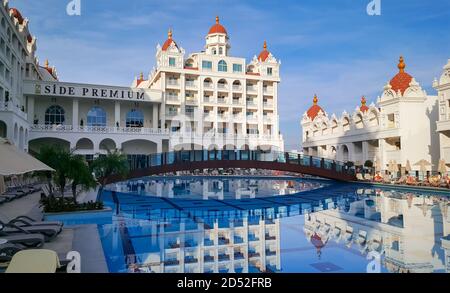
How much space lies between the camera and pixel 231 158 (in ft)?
84.6

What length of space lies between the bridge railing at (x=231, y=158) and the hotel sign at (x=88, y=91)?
9.94m

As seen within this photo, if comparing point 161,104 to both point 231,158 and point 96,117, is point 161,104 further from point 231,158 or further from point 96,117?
point 231,158

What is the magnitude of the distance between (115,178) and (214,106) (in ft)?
61.4

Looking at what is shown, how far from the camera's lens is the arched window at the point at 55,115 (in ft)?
110

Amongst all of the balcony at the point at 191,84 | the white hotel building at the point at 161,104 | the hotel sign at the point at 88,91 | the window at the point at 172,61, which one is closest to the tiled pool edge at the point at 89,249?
the white hotel building at the point at 161,104

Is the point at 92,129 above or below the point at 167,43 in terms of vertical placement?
below

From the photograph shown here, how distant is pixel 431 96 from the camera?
91.3 ft

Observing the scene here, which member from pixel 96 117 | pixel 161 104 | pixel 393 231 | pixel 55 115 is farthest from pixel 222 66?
pixel 393 231

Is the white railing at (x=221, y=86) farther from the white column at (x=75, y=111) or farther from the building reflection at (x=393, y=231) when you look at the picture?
the building reflection at (x=393, y=231)

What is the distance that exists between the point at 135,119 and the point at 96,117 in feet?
13.0

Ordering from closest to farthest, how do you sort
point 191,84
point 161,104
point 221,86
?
point 161,104
point 191,84
point 221,86

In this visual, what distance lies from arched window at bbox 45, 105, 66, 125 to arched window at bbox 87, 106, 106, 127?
2.47 m

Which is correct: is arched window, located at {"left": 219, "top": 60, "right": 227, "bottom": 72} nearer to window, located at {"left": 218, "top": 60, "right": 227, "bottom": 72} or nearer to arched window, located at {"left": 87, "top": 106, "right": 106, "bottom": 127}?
window, located at {"left": 218, "top": 60, "right": 227, "bottom": 72}

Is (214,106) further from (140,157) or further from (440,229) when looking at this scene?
(440,229)
